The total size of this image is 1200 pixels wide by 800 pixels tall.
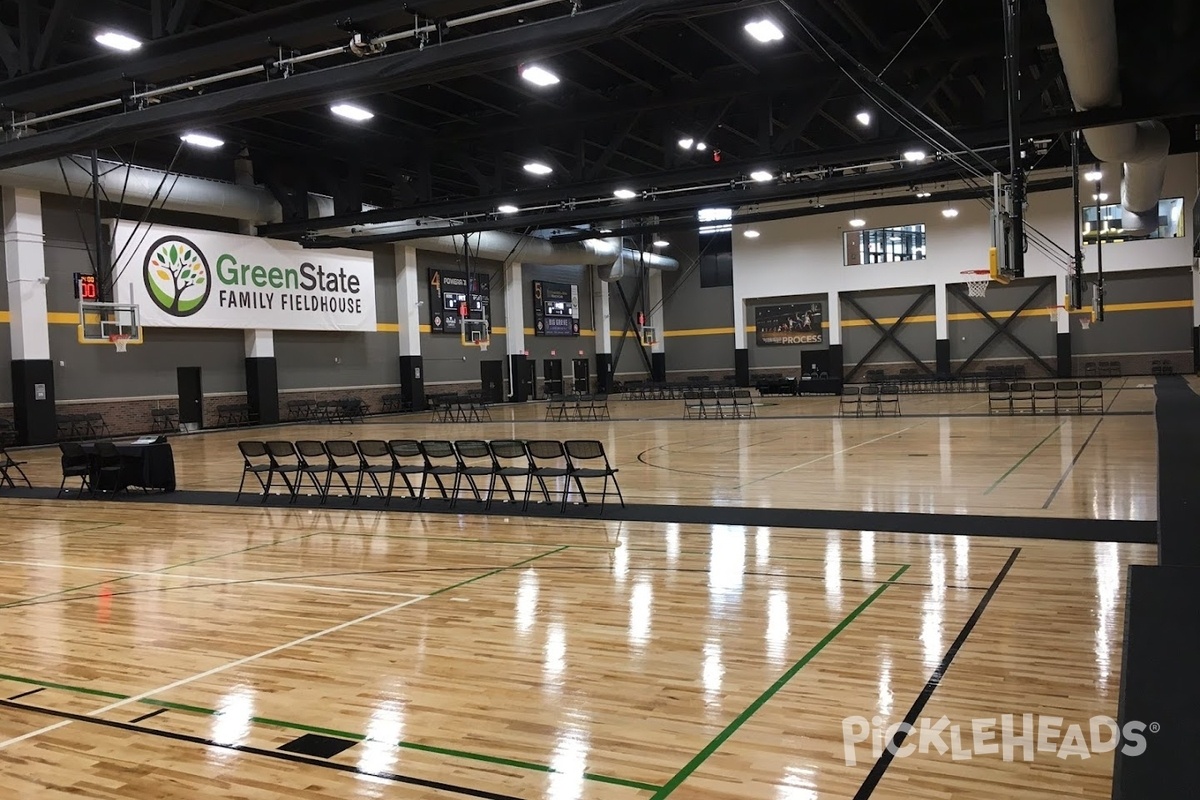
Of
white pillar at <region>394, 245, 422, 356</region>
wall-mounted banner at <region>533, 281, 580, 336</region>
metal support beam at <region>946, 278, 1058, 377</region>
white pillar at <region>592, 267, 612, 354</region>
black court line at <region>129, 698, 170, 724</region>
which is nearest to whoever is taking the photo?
black court line at <region>129, 698, 170, 724</region>

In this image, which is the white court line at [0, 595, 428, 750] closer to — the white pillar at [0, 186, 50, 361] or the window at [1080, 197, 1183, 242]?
the white pillar at [0, 186, 50, 361]

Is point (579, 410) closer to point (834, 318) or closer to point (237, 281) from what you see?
point (237, 281)

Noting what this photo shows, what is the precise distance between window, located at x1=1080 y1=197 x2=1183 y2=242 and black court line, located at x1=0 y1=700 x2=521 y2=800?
28.9 metres

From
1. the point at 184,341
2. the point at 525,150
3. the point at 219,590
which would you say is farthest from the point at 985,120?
the point at 184,341

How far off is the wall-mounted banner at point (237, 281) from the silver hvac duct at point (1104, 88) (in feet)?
59.3

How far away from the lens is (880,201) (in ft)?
89.2

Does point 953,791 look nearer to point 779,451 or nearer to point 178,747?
point 178,747

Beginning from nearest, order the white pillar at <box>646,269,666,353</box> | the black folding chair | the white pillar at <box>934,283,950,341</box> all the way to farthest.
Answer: the black folding chair, the white pillar at <box>934,283,950,341</box>, the white pillar at <box>646,269,666,353</box>

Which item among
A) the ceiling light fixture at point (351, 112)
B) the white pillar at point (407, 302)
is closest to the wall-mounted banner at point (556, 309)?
the white pillar at point (407, 302)

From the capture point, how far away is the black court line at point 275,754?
10.3 ft

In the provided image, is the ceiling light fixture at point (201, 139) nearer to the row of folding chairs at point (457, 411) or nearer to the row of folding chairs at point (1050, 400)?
the row of folding chairs at point (457, 411)

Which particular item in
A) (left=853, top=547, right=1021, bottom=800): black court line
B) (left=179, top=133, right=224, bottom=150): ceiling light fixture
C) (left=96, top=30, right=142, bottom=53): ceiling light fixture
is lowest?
(left=853, top=547, right=1021, bottom=800): black court line

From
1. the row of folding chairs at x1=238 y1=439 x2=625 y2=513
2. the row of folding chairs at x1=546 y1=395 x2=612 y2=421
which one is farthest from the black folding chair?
the row of folding chairs at x1=546 y1=395 x2=612 y2=421

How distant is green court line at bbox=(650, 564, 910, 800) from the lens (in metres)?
3.18
